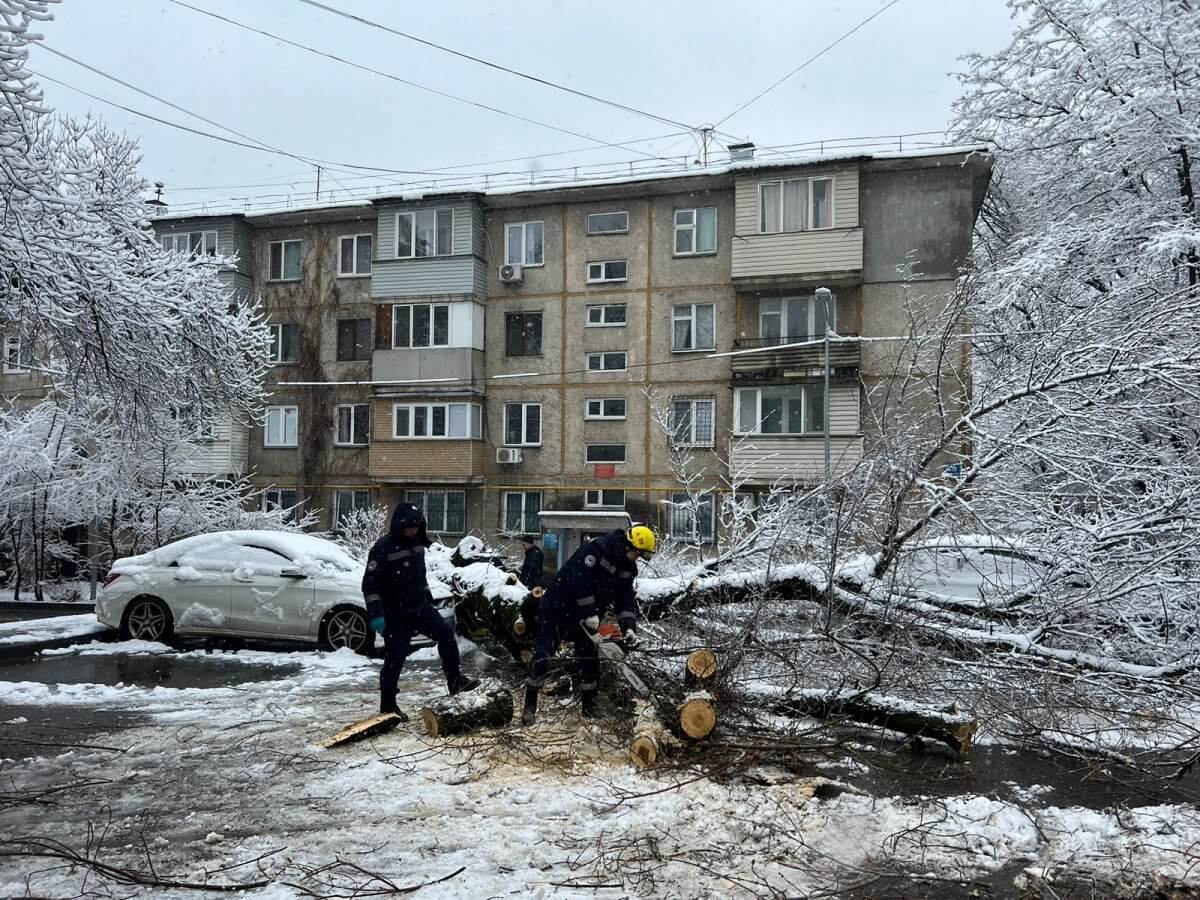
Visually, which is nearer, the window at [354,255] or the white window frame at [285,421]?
the window at [354,255]

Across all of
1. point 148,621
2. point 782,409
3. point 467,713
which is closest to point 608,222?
point 782,409

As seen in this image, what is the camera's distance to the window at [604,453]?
2350cm

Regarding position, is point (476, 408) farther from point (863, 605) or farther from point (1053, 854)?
point (1053, 854)

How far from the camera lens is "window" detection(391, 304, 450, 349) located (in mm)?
24547

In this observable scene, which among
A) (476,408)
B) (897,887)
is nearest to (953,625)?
(897,887)

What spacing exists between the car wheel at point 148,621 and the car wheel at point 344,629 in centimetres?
201

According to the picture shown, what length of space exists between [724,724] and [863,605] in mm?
1846

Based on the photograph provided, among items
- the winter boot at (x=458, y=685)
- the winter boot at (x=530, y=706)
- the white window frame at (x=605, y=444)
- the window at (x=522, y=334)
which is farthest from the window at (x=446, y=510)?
the winter boot at (x=530, y=706)

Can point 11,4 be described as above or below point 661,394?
above

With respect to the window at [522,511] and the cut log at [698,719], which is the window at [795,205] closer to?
the window at [522,511]

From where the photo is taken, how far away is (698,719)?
6.04 m

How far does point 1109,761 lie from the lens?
19.2 feet

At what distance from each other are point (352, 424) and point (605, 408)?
740 centimetres

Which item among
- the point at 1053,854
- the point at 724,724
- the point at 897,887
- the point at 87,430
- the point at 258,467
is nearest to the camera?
the point at 897,887
